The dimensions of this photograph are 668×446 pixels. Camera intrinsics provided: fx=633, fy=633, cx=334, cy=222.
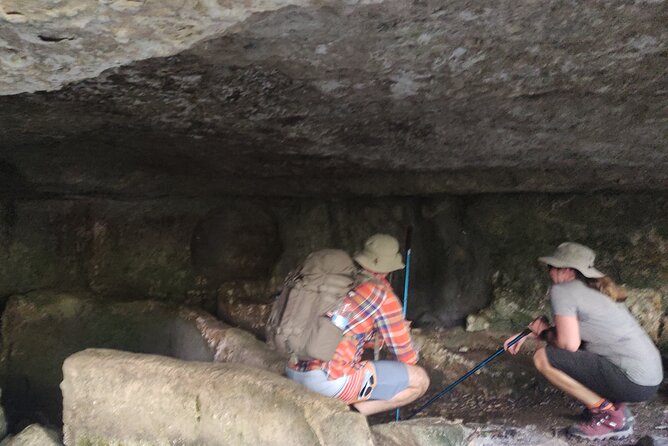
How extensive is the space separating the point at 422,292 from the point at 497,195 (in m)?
1.06

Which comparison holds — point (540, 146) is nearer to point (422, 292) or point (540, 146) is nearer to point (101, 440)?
point (422, 292)

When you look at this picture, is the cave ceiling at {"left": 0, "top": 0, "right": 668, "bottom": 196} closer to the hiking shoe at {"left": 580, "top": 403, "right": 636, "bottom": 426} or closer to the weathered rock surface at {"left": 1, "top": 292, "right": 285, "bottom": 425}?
the weathered rock surface at {"left": 1, "top": 292, "right": 285, "bottom": 425}

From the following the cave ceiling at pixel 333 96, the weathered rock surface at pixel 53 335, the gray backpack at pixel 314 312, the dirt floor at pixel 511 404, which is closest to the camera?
the cave ceiling at pixel 333 96

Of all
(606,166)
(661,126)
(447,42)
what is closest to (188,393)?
(447,42)

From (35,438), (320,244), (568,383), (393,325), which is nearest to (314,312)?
(393,325)

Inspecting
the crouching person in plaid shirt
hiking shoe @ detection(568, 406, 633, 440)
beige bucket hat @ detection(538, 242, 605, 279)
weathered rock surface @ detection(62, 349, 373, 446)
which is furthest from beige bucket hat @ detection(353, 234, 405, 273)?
hiking shoe @ detection(568, 406, 633, 440)

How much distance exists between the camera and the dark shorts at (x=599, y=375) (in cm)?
298

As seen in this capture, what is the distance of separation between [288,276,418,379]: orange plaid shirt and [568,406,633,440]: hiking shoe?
108 centimetres

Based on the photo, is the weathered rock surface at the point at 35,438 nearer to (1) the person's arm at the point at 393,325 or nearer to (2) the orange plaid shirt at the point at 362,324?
(2) the orange plaid shirt at the point at 362,324

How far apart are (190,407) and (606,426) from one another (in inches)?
78.8

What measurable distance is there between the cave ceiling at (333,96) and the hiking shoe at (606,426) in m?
1.42

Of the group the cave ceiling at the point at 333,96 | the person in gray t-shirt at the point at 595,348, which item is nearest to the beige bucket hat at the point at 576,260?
the person in gray t-shirt at the point at 595,348

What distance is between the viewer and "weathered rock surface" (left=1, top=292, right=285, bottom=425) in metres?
4.75

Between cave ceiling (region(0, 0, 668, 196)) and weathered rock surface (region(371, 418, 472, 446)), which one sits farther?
weathered rock surface (region(371, 418, 472, 446))
